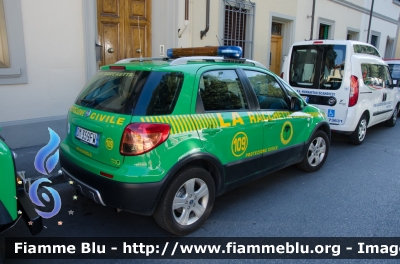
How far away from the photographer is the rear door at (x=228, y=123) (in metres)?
3.05

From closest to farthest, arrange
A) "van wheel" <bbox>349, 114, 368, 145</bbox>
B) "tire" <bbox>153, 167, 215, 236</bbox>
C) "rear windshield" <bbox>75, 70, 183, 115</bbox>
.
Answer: "rear windshield" <bbox>75, 70, 183, 115</bbox>
"tire" <bbox>153, 167, 215, 236</bbox>
"van wheel" <bbox>349, 114, 368, 145</bbox>

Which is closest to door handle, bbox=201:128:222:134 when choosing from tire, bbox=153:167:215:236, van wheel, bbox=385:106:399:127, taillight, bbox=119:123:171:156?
tire, bbox=153:167:215:236

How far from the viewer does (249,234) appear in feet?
10.3

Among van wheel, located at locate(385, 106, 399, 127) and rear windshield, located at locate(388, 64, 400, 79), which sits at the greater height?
rear windshield, located at locate(388, 64, 400, 79)

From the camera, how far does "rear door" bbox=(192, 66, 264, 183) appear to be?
305 cm

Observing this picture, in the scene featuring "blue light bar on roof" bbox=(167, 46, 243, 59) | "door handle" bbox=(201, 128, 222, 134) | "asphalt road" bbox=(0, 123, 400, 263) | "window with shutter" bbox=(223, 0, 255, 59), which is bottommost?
"asphalt road" bbox=(0, 123, 400, 263)

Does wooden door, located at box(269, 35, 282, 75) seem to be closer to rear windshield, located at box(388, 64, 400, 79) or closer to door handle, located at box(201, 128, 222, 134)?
rear windshield, located at box(388, 64, 400, 79)

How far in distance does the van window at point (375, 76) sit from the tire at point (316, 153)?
202 cm

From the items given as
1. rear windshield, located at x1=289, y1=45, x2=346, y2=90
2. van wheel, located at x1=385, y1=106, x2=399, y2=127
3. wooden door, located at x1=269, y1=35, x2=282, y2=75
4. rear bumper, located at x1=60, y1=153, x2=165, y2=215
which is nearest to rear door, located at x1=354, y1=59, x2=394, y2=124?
rear windshield, located at x1=289, y1=45, x2=346, y2=90

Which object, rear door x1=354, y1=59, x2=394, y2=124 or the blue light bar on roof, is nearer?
the blue light bar on roof

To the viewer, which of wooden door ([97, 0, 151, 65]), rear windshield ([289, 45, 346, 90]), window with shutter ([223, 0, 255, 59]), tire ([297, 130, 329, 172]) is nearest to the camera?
tire ([297, 130, 329, 172])

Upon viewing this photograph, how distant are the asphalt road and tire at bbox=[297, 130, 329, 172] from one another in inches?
5.0

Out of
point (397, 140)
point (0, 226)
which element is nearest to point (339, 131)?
point (397, 140)

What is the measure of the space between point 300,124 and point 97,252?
291 centimetres
